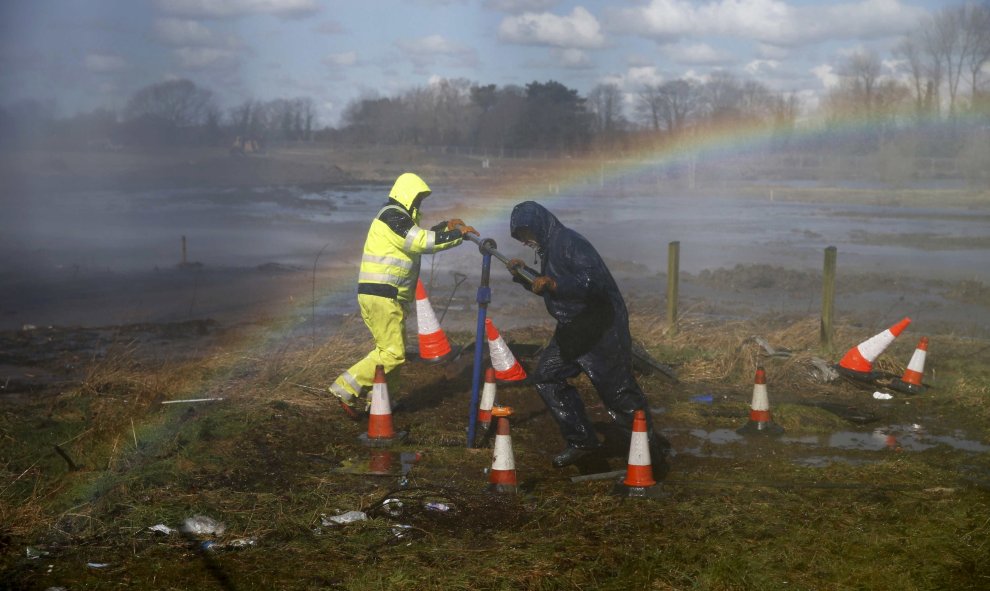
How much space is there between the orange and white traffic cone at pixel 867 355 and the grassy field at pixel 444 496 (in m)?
0.17

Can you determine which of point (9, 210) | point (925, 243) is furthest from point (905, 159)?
point (9, 210)

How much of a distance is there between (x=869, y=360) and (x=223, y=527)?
636 cm

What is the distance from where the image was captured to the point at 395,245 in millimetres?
7820

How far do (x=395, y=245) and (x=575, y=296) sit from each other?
188 cm

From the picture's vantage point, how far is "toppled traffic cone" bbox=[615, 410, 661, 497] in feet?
19.9

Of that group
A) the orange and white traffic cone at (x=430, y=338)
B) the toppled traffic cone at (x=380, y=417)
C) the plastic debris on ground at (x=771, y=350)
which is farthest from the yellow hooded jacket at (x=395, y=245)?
the plastic debris on ground at (x=771, y=350)

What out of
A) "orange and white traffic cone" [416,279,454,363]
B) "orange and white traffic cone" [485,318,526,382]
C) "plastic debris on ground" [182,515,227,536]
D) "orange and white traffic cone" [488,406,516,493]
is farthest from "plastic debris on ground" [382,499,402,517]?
"orange and white traffic cone" [416,279,454,363]

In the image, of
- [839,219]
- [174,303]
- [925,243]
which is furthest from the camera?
[839,219]

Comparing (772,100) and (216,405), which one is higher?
(772,100)

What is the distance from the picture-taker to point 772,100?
53.6m

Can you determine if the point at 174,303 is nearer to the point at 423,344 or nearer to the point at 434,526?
the point at 423,344

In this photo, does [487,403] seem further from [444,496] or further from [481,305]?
[444,496]

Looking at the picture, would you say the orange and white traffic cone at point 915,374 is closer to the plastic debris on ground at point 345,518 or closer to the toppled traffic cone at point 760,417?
the toppled traffic cone at point 760,417

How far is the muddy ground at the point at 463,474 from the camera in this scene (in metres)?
4.92
